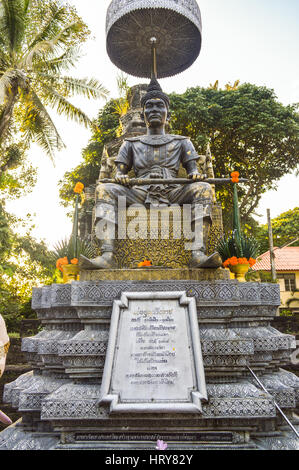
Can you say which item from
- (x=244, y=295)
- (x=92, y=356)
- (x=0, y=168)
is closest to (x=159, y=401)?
(x=92, y=356)

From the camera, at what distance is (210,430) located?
2.66 meters

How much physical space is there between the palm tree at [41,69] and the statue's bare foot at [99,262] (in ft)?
35.7

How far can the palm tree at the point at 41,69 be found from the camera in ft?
41.7

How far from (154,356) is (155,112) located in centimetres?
365

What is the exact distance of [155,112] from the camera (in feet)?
16.7

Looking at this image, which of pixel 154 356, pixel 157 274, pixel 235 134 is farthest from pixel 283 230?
pixel 154 356

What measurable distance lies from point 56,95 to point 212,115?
7295 mm

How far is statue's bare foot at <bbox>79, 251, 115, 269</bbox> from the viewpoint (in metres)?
3.48

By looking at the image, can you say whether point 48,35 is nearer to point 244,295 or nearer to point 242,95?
point 242,95

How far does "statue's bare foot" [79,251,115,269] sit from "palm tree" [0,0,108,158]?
1089 cm

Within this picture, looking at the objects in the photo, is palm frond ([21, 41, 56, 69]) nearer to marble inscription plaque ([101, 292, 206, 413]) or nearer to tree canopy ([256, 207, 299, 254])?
marble inscription plaque ([101, 292, 206, 413])

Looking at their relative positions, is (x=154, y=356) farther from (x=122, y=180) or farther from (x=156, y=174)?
(x=156, y=174)

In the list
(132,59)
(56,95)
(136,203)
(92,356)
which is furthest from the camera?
(56,95)
